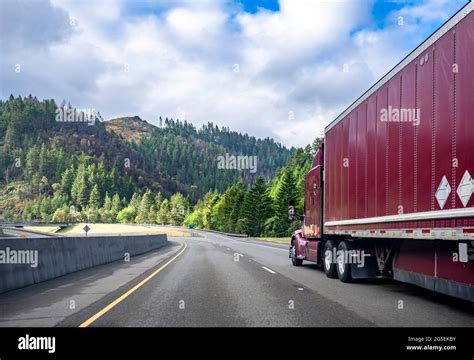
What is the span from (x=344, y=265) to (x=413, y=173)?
4.79m

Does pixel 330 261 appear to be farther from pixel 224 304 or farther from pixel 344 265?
pixel 224 304

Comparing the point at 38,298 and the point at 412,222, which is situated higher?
the point at 412,222

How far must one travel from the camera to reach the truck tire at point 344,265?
1261cm

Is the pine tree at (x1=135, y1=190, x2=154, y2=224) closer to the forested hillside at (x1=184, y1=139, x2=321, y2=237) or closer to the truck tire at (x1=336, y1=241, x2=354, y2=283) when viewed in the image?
the forested hillside at (x1=184, y1=139, x2=321, y2=237)

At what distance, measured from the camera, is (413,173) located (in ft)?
28.4

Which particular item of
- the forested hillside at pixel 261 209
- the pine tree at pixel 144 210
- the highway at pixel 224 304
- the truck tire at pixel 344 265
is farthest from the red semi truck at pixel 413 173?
the pine tree at pixel 144 210

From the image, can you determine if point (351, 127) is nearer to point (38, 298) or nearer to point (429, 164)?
point (429, 164)

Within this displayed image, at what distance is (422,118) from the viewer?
8352mm

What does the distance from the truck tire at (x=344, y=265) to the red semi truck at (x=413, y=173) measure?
0.03 meters

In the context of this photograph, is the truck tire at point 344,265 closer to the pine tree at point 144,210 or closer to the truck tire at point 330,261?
the truck tire at point 330,261

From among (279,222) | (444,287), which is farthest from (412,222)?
(279,222)

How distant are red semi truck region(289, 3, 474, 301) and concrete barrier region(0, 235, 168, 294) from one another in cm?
791

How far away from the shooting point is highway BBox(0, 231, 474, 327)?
23.8ft
